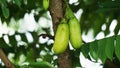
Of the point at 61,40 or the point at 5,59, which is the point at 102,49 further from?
the point at 5,59

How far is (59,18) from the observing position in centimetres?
104

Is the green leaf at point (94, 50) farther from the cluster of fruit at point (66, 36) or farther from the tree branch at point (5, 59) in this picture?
the tree branch at point (5, 59)

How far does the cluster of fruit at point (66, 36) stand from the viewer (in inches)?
37.7

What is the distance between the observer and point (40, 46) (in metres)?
1.80

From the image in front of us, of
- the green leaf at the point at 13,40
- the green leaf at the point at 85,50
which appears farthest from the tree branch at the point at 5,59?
the green leaf at the point at 13,40

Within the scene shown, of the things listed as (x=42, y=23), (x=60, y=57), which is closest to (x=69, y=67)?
(x=60, y=57)

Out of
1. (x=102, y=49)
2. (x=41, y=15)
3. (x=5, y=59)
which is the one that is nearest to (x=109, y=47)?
(x=102, y=49)

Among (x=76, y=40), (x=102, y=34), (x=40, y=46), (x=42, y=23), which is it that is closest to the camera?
(x=76, y=40)

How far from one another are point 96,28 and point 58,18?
969 millimetres

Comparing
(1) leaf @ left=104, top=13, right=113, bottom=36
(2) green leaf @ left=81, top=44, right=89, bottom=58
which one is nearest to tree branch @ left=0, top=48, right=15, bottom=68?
(2) green leaf @ left=81, top=44, right=89, bottom=58

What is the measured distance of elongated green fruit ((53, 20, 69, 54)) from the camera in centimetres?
95

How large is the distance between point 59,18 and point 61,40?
0.10m

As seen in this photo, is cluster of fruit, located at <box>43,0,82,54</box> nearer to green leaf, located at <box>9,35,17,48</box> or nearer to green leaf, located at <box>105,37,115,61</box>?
green leaf, located at <box>105,37,115,61</box>

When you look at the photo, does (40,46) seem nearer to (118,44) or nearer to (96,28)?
(96,28)
